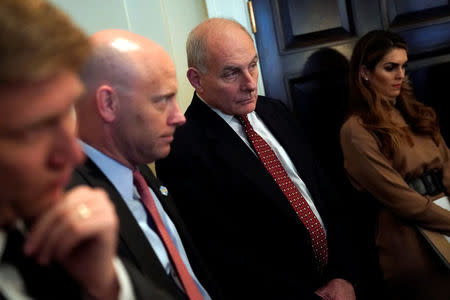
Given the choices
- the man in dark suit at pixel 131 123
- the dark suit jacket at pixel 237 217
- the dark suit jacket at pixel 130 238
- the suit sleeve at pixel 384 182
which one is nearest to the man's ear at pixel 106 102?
the man in dark suit at pixel 131 123

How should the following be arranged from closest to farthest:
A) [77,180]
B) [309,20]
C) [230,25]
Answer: [77,180] → [230,25] → [309,20]

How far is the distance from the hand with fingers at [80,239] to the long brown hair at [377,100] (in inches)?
76.7

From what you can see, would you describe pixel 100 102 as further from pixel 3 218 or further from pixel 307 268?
pixel 307 268

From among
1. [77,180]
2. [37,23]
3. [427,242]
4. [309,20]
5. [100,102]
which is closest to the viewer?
[37,23]

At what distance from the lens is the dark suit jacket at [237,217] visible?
1.73 m

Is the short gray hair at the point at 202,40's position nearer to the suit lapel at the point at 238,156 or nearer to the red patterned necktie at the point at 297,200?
the suit lapel at the point at 238,156

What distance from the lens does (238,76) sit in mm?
1910

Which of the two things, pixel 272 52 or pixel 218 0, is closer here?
pixel 218 0

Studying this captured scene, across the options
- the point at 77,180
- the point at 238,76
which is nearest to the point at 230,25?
the point at 238,76

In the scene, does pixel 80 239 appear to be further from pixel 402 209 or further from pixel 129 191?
pixel 402 209

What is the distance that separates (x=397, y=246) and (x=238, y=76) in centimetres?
114

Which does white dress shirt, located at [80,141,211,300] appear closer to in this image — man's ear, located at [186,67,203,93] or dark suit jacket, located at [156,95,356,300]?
dark suit jacket, located at [156,95,356,300]

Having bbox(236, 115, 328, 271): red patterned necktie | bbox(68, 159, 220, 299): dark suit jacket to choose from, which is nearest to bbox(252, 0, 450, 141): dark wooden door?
bbox(236, 115, 328, 271): red patterned necktie

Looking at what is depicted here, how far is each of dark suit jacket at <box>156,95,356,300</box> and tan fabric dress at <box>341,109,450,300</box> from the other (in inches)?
25.2
